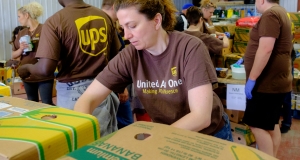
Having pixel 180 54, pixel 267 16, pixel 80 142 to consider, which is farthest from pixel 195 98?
pixel 267 16

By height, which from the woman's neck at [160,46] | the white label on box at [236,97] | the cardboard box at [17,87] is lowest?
the cardboard box at [17,87]

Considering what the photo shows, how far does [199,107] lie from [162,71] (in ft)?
0.78

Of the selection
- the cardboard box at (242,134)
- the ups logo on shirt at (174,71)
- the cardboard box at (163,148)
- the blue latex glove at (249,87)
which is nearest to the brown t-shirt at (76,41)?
the ups logo on shirt at (174,71)

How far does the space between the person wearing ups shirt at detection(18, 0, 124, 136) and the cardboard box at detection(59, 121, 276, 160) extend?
1.12 meters

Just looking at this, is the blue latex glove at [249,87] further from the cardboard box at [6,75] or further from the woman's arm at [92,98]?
the cardboard box at [6,75]

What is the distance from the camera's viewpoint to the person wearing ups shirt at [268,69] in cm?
221

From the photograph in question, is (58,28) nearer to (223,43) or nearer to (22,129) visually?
(22,129)

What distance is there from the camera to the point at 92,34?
6.63 ft

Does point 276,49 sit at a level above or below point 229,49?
above

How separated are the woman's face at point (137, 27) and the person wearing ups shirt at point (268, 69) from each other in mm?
Answer: 1218

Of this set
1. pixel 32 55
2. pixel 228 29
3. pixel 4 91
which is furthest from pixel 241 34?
pixel 4 91

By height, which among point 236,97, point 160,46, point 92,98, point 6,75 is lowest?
point 6,75

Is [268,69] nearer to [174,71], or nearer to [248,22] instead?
[174,71]

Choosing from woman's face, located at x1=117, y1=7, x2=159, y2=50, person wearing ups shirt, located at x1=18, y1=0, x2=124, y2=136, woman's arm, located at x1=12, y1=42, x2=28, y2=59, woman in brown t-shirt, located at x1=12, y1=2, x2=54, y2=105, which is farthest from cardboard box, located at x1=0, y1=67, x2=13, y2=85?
woman's face, located at x1=117, y1=7, x2=159, y2=50
